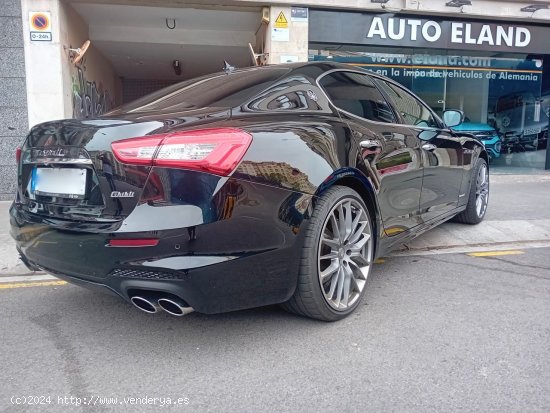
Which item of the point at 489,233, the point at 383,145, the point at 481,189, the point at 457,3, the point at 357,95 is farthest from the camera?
the point at 457,3

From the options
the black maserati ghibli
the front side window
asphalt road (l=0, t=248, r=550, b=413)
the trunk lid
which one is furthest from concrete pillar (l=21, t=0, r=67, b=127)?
the front side window

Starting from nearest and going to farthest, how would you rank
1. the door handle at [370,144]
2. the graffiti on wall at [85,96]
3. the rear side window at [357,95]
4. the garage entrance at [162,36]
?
the door handle at [370,144] → the rear side window at [357,95] → the graffiti on wall at [85,96] → the garage entrance at [162,36]

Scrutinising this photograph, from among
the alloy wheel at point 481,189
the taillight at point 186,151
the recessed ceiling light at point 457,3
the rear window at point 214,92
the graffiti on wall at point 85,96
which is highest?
the recessed ceiling light at point 457,3

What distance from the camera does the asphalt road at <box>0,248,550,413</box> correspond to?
7.51 feet

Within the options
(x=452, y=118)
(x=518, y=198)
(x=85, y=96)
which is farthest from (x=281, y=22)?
(x=518, y=198)

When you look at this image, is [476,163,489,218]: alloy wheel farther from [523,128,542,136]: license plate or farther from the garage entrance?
[523,128,542,136]: license plate

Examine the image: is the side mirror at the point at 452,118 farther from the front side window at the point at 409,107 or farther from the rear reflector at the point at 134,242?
the rear reflector at the point at 134,242

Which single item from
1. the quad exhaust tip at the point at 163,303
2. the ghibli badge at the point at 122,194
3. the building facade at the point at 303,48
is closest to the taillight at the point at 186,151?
the ghibli badge at the point at 122,194

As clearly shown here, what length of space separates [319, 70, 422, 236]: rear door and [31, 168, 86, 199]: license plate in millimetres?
1715

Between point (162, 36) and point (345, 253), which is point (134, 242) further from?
point (162, 36)

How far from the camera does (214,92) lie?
310 cm

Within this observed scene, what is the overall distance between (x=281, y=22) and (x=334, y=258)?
703 cm

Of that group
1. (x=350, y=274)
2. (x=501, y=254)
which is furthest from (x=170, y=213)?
(x=501, y=254)

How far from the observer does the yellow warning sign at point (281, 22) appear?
8.94 meters
